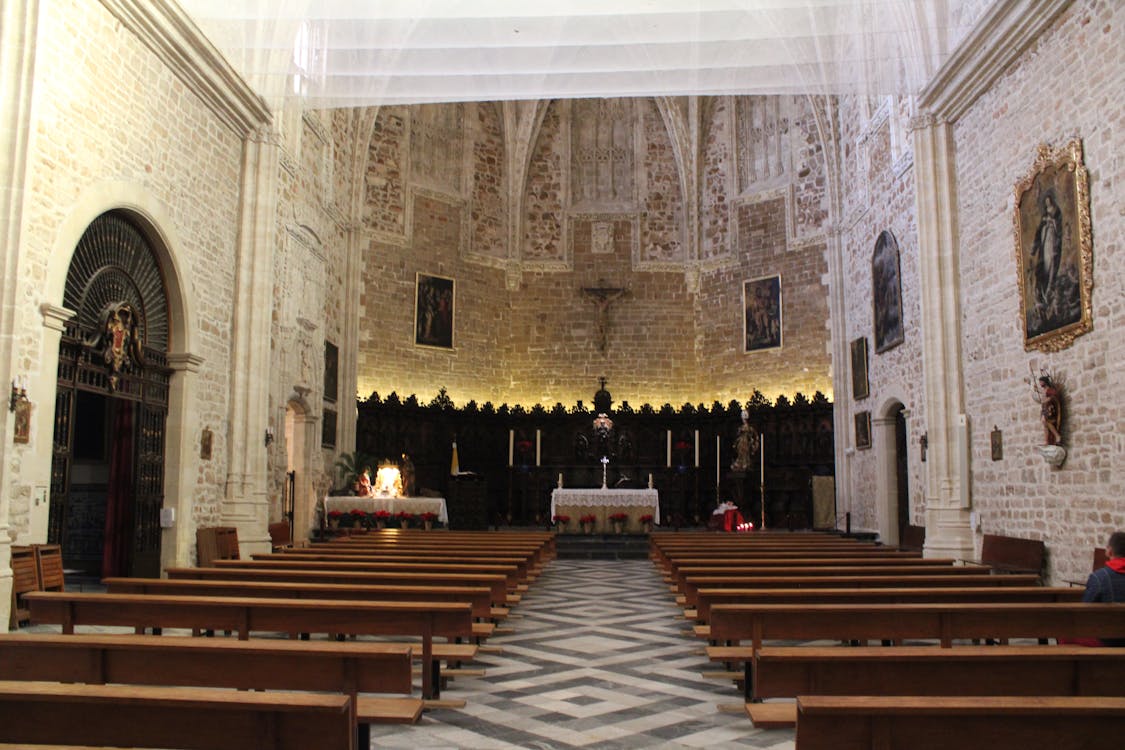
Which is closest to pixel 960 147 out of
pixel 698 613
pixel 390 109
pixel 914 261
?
pixel 914 261

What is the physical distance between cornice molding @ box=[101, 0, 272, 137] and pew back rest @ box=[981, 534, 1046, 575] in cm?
1202

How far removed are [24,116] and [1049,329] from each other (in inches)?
426

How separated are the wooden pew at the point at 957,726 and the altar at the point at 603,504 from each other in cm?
1585

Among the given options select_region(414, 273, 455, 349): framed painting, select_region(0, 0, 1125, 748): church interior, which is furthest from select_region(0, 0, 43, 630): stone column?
select_region(414, 273, 455, 349): framed painting

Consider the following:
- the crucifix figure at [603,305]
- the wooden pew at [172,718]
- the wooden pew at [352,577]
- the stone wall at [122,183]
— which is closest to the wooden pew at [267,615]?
the wooden pew at [352,577]

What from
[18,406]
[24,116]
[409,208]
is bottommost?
[18,406]

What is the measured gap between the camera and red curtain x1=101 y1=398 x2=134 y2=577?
37.0 feet

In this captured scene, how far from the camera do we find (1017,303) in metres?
11.2

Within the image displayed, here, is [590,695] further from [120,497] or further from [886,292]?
[886,292]

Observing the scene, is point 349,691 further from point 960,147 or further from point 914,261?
point 914,261

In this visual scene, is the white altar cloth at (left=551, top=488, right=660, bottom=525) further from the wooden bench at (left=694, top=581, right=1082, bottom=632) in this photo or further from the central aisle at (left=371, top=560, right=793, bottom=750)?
the wooden bench at (left=694, top=581, right=1082, bottom=632)

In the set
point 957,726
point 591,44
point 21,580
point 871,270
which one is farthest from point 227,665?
point 871,270

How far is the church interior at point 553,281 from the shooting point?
9289mm

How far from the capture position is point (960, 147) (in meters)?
13.1
